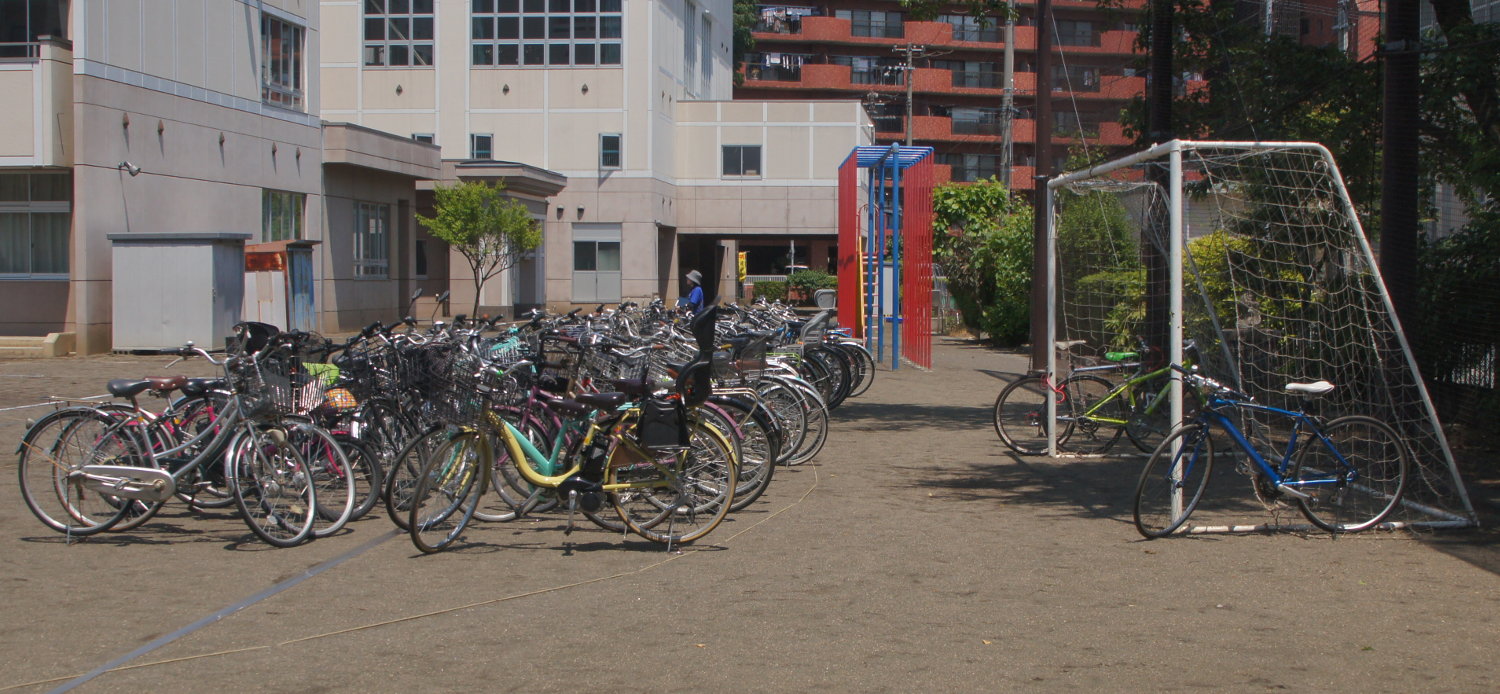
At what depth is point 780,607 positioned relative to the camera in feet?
19.5

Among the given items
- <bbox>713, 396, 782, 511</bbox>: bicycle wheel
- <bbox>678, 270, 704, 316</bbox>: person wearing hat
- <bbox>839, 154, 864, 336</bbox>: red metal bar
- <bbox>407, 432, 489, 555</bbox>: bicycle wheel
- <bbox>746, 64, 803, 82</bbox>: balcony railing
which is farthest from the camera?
<bbox>746, 64, 803, 82</bbox>: balcony railing

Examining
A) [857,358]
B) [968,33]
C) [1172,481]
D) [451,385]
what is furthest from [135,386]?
[968,33]

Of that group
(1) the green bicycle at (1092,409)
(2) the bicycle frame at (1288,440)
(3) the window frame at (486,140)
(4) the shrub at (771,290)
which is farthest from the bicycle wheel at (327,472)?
(4) the shrub at (771,290)

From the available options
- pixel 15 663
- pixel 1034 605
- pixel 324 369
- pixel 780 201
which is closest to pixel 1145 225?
pixel 1034 605

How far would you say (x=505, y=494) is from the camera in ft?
25.9

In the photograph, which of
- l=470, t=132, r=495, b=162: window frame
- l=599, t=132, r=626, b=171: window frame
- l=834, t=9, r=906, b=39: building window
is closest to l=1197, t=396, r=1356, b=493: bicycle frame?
l=599, t=132, r=626, b=171: window frame

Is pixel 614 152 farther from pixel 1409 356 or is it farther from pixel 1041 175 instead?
pixel 1409 356

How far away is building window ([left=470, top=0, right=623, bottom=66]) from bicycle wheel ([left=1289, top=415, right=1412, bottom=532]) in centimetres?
3866

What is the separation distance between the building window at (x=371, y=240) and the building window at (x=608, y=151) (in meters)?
12.8

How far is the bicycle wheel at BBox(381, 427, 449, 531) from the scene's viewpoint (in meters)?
6.96

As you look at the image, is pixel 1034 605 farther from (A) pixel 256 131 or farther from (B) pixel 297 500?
(A) pixel 256 131

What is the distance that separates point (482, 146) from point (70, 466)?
128 ft

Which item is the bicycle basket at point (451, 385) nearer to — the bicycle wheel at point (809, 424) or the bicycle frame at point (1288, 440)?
the bicycle wheel at point (809, 424)

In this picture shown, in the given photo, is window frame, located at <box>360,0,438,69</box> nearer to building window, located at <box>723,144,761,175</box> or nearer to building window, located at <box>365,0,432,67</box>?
building window, located at <box>365,0,432,67</box>
